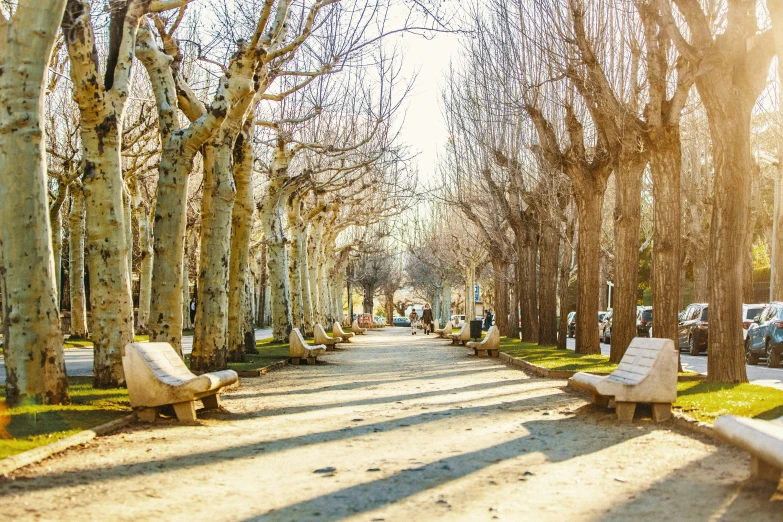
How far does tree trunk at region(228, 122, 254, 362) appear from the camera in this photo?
21250 millimetres

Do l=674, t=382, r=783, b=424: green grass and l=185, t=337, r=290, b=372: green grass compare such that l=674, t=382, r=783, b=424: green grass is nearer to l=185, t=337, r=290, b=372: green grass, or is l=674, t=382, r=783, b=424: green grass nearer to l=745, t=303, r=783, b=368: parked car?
l=185, t=337, r=290, b=372: green grass

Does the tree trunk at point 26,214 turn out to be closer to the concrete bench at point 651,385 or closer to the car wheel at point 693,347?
the concrete bench at point 651,385

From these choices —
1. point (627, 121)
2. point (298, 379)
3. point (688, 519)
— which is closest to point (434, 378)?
point (298, 379)

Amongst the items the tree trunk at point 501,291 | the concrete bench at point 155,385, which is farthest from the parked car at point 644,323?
the concrete bench at point 155,385

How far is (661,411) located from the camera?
34.2ft

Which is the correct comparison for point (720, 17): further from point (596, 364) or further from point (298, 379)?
point (298, 379)

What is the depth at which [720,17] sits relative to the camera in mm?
21062

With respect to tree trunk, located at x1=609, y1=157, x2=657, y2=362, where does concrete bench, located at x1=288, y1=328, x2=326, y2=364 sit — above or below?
below

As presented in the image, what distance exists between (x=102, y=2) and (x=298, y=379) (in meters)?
7.79

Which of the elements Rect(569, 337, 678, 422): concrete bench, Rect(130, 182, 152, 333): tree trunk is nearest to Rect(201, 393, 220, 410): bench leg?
Rect(569, 337, 678, 422): concrete bench

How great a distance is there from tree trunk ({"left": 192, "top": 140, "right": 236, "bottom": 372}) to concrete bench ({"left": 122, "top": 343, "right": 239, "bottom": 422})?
6396mm

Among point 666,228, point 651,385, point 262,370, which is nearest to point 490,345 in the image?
point 262,370

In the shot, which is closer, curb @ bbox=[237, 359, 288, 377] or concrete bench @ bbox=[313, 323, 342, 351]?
curb @ bbox=[237, 359, 288, 377]

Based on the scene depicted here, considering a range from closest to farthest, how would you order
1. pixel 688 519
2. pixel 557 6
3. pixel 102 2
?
pixel 688 519
pixel 102 2
pixel 557 6
